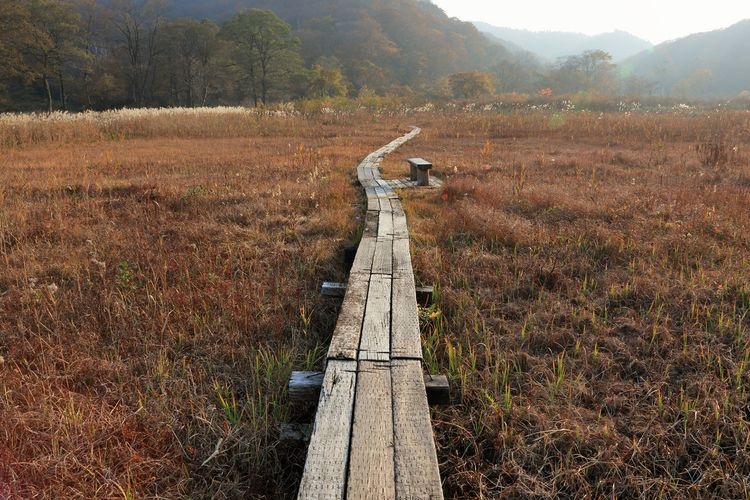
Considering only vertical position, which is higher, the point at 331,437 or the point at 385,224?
the point at 385,224

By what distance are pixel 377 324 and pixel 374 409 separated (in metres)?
0.69

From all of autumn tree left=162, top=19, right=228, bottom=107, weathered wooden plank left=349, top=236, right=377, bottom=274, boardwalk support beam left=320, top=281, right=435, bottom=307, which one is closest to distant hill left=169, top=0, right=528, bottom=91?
autumn tree left=162, top=19, right=228, bottom=107

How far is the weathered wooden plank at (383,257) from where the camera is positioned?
3.17m

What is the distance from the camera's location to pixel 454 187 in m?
6.21

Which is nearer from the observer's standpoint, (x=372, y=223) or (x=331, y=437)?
(x=331, y=437)

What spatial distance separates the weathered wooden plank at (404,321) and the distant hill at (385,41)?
65919 millimetres

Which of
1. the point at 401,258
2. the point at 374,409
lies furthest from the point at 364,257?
the point at 374,409

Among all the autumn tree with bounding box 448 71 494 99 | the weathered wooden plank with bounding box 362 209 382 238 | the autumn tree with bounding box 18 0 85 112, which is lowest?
the weathered wooden plank with bounding box 362 209 382 238

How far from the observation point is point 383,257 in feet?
11.3

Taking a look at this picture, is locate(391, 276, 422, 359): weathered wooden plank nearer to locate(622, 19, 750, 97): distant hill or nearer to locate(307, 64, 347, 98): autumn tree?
locate(307, 64, 347, 98): autumn tree

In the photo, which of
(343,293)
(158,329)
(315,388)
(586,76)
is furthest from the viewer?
(586,76)

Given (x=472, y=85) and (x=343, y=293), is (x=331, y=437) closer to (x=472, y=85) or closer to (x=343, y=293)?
(x=343, y=293)

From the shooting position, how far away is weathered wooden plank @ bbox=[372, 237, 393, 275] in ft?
10.4

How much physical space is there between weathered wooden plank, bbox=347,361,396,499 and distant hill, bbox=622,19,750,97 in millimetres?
90982
